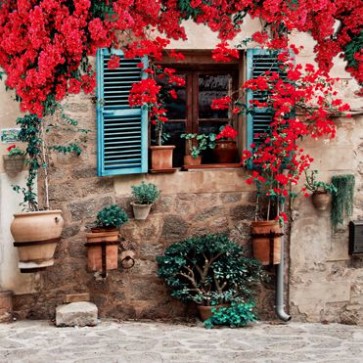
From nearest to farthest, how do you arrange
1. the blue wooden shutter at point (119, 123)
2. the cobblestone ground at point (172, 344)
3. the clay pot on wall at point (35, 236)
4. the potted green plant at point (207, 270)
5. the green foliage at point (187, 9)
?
the green foliage at point (187, 9), the cobblestone ground at point (172, 344), the clay pot on wall at point (35, 236), the blue wooden shutter at point (119, 123), the potted green plant at point (207, 270)

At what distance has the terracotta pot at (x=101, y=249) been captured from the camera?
6770 millimetres

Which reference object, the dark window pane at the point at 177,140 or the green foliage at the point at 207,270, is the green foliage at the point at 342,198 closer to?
the green foliage at the point at 207,270

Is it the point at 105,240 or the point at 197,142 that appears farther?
the point at 197,142

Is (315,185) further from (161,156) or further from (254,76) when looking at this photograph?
(161,156)

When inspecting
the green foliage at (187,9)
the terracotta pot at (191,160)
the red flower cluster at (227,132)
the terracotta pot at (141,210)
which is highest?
the green foliage at (187,9)

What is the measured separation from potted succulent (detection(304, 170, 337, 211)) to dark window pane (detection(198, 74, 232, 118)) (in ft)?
3.58

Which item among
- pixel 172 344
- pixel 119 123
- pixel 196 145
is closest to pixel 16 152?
pixel 119 123

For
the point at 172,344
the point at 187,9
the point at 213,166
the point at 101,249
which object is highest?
the point at 187,9

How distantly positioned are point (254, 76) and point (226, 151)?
2.57 ft

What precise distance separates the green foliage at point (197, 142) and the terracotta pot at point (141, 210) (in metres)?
0.68

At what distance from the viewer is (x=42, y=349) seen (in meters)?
5.98

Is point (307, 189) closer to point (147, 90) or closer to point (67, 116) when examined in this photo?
point (147, 90)

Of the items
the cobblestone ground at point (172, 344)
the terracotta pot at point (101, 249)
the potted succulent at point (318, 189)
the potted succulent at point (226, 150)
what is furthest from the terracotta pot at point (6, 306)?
the potted succulent at point (318, 189)

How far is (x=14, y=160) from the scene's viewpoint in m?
6.64
